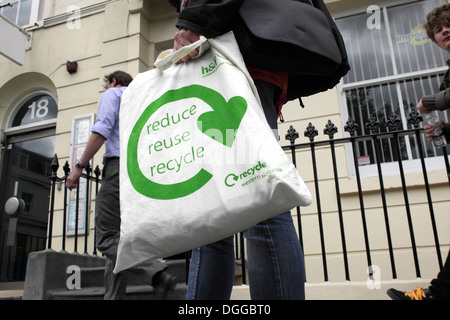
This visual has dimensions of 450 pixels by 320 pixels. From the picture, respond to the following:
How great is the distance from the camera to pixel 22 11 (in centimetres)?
677

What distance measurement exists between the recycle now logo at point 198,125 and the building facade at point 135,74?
2404 mm

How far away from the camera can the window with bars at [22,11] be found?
21.4 feet

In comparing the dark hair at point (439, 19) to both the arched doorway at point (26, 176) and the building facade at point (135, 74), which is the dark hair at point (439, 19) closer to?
the building facade at point (135, 74)

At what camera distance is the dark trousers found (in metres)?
2.42

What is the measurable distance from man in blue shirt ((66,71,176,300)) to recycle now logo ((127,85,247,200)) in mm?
1280

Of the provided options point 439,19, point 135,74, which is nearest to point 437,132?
point 439,19

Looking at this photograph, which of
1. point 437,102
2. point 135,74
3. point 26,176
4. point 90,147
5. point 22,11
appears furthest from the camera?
point 22,11

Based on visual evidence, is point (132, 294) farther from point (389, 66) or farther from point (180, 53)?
point (389, 66)

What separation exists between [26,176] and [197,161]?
6342 millimetres

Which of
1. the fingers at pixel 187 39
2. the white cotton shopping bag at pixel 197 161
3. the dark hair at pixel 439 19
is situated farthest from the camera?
the dark hair at pixel 439 19

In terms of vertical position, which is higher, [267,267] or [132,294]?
[267,267]

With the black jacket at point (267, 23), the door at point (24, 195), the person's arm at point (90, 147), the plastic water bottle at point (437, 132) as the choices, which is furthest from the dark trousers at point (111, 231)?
the door at point (24, 195)

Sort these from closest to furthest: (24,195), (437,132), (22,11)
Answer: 1. (437,132)
2. (24,195)
3. (22,11)
